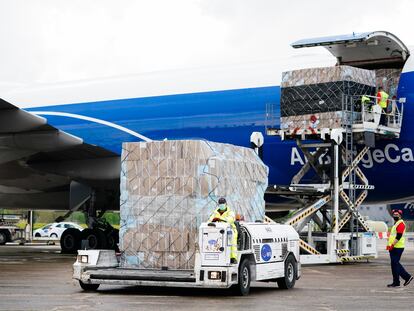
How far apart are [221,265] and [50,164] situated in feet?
44.2

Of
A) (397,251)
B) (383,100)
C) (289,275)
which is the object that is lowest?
(289,275)

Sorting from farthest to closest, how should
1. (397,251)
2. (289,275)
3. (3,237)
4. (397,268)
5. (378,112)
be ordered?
(3,237) → (378,112) → (397,251) → (397,268) → (289,275)

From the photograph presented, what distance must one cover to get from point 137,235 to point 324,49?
10125 mm

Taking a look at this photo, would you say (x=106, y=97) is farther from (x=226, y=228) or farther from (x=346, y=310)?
(x=346, y=310)

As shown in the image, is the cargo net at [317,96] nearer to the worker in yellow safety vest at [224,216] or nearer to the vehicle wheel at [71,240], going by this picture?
the worker in yellow safety vest at [224,216]

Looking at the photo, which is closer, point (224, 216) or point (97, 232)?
point (224, 216)

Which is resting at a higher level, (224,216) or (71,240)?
(224,216)

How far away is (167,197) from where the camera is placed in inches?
562

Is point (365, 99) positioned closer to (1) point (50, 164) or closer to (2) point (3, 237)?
(1) point (50, 164)

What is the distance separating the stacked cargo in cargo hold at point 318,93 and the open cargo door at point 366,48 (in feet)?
1.92

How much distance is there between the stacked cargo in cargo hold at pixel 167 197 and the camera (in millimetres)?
14086

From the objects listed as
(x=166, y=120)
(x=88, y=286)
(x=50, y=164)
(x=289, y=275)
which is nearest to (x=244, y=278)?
(x=289, y=275)

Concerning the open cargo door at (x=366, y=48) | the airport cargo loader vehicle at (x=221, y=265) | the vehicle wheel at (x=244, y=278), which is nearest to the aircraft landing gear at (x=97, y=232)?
the open cargo door at (x=366, y=48)

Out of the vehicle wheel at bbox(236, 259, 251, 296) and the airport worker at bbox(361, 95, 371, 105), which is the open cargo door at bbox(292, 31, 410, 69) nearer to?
the airport worker at bbox(361, 95, 371, 105)
